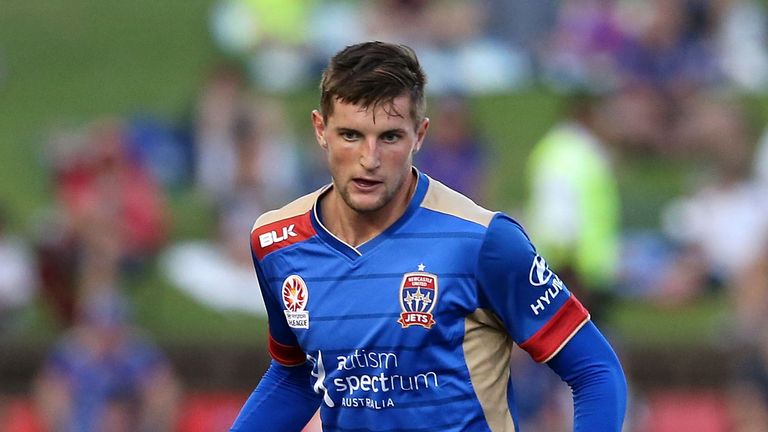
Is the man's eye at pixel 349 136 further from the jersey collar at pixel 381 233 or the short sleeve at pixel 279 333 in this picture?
the short sleeve at pixel 279 333

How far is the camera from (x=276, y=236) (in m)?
4.13

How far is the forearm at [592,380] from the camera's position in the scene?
3.83 meters

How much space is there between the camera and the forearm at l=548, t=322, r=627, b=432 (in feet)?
12.6

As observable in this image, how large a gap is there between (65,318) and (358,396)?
8.55 m

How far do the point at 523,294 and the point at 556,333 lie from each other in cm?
13

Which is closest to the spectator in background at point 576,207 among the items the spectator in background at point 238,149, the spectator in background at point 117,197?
the spectator in background at point 238,149

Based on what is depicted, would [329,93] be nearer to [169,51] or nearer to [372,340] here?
[372,340]

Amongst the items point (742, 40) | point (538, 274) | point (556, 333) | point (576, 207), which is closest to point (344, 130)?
point (538, 274)

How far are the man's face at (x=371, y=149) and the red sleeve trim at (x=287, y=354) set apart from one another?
0.51 meters

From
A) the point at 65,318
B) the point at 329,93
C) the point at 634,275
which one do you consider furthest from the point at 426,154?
the point at 329,93

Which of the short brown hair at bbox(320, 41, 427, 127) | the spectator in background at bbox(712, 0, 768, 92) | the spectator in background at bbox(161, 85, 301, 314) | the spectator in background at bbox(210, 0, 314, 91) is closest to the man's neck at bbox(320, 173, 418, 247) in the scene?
the short brown hair at bbox(320, 41, 427, 127)

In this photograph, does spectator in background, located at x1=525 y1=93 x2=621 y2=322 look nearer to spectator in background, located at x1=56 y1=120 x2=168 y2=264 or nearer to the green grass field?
the green grass field

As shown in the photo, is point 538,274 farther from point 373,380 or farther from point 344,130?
point 344,130

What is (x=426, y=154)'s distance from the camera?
456 inches
